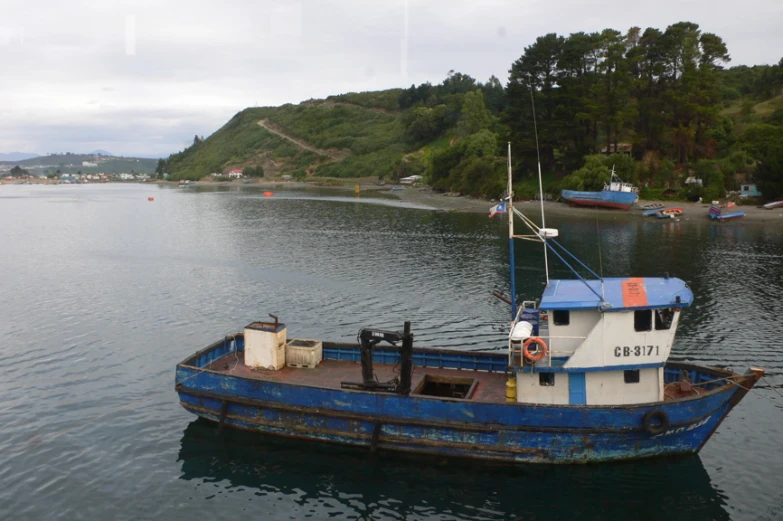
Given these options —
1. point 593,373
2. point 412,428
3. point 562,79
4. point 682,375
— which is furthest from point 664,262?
point 562,79

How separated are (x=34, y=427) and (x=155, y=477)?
21.7ft

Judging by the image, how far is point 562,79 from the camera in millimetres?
92938

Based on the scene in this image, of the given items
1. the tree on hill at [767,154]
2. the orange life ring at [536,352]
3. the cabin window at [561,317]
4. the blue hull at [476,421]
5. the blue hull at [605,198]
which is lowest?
the blue hull at [476,421]

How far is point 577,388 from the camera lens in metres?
18.2

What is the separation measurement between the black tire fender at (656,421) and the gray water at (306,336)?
1.63 meters

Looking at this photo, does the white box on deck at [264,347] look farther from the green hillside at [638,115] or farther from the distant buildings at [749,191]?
the distant buildings at [749,191]

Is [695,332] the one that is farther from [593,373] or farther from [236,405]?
[236,405]

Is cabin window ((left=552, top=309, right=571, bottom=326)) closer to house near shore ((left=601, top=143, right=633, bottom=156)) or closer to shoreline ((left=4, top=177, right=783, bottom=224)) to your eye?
shoreline ((left=4, top=177, right=783, bottom=224))

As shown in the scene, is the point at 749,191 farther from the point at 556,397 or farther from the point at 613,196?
the point at 556,397

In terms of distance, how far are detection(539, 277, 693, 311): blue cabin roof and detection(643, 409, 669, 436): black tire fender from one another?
10.5ft

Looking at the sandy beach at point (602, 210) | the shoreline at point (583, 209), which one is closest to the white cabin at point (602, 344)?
the shoreline at point (583, 209)

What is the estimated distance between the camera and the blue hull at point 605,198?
8069cm

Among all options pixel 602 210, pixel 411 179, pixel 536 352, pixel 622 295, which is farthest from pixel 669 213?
pixel 411 179

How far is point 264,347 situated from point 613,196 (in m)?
71.2
